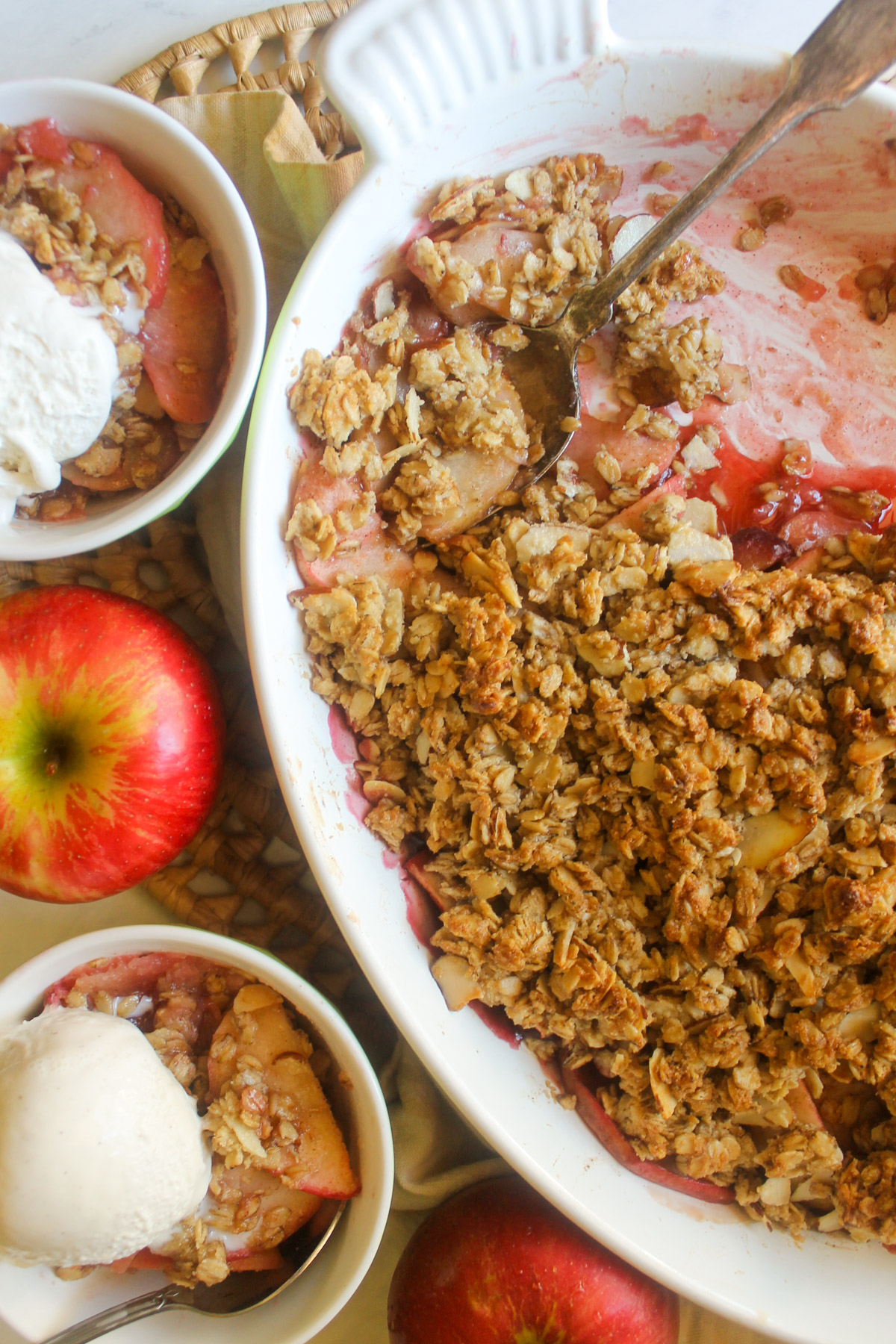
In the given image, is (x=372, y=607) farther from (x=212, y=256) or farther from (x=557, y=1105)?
(x=557, y=1105)

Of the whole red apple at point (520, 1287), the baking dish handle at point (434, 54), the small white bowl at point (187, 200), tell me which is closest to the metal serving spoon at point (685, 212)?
the baking dish handle at point (434, 54)

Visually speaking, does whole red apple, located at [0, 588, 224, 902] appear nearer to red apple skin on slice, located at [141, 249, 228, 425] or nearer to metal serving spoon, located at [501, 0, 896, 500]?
red apple skin on slice, located at [141, 249, 228, 425]

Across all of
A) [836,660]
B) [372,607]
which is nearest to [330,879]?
[372,607]

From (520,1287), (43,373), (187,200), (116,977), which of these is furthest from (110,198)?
(520,1287)

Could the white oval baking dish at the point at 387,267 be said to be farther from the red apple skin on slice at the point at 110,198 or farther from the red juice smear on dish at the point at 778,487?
the red juice smear on dish at the point at 778,487

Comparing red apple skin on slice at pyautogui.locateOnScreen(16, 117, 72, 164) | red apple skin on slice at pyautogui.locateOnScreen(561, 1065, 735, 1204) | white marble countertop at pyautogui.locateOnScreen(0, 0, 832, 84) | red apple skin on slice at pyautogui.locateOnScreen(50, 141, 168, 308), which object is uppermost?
white marble countertop at pyautogui.locateOnScreen(0, 0, 832, 84)

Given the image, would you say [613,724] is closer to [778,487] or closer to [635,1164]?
[778,487]

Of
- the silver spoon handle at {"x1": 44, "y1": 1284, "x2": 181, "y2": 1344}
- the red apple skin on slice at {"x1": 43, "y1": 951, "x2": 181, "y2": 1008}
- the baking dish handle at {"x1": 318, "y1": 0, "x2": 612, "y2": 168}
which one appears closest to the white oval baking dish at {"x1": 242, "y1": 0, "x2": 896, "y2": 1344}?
the baking dish handle at {"x1": 318, "y1": 0, "x2": 612, "y2": 168}
